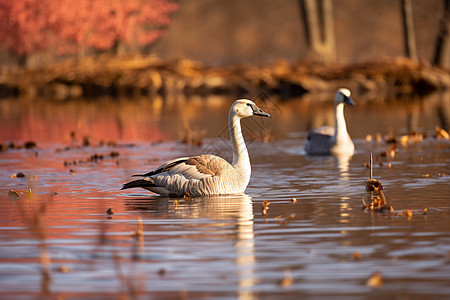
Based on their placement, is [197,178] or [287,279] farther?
[197,178]

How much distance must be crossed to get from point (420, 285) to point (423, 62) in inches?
1503

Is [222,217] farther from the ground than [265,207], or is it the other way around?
[265,207]

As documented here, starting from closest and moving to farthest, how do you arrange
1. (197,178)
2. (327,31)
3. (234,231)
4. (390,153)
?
(234,231) < (197,178) < (390,153) < (327,31)

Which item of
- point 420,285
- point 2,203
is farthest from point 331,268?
point 2,203

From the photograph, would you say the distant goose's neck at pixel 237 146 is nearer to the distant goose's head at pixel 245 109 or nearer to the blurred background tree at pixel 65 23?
the distant goose's head at pixel 245 109

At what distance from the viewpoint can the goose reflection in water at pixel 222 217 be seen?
26.1 ft

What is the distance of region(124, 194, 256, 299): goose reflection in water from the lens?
26.1 feet

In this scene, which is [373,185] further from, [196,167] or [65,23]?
[65,23]

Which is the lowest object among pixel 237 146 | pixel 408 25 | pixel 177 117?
pixel 237 146

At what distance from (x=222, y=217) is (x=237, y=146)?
2.50 metres

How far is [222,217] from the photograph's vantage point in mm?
10875

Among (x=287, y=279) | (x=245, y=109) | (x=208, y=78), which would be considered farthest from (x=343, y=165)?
(x=208, y=78)

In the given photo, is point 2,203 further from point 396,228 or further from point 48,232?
point 396,228

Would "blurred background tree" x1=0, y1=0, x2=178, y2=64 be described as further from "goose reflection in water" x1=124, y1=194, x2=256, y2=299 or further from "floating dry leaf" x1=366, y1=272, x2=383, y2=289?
"floating dry leaf" x1=366, y1=272, x2=383, y2=289
